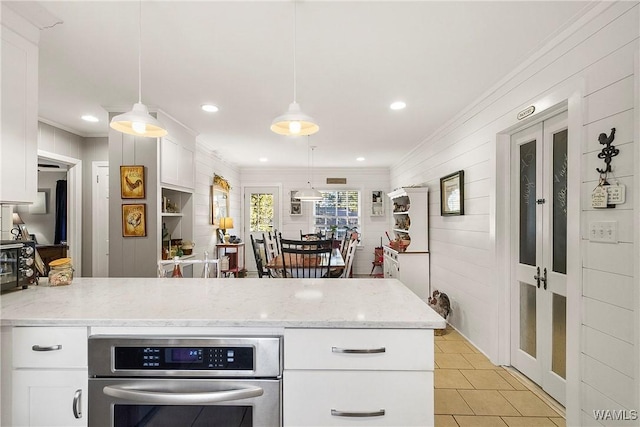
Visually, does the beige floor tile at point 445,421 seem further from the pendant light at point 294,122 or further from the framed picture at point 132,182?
the framed picture at point 132,182

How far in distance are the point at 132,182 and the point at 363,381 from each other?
319cm

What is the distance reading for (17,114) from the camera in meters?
1.81

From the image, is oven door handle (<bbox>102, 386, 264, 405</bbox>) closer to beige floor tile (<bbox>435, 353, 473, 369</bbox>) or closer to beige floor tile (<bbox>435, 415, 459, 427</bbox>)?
beige floor tile (<bbox>435, 415, 459, 427</bbox>)

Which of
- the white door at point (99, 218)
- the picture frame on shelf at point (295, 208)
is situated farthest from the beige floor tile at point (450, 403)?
the picture frame on shelf at point (295, 208)

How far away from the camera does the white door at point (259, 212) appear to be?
7441mm

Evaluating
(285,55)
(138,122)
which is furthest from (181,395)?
(285,55)

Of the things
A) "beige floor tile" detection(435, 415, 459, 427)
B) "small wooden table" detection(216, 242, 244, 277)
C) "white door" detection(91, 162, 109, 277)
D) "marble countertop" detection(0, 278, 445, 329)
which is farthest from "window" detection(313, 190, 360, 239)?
"marble countertop" detection(0, 278, 445, 329)

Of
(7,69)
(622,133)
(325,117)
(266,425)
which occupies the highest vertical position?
(325,117)

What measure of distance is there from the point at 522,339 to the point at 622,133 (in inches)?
72.3

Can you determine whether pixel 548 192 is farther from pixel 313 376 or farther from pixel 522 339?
pixel 313 376

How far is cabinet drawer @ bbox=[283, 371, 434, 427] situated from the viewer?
1.28 metres

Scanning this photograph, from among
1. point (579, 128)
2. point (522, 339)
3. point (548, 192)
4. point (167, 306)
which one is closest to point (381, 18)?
point (579, 128)

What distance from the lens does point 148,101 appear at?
3.26m

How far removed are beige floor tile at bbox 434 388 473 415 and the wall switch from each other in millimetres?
1410
